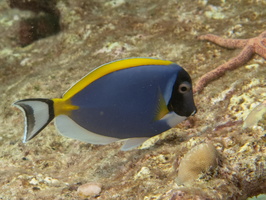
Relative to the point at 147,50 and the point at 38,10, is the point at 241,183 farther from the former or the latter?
the point at 38,10

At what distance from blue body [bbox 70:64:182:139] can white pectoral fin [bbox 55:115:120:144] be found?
50mm

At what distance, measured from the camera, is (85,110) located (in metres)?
1.68

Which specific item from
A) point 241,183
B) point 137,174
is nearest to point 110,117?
point 137,174

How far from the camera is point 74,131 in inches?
69.7

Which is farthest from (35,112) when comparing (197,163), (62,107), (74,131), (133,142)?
(197,163)

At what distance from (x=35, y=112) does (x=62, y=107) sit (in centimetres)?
15

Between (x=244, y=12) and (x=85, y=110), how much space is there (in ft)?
12.9

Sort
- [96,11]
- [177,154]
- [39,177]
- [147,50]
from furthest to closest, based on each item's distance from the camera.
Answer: [96,11], [147,50], [39,177], [177,154]

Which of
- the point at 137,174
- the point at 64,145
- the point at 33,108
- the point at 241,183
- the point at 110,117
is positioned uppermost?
the point at 33,108

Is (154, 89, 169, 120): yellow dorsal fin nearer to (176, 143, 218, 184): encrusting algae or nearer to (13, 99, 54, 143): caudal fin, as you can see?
(176, 143, 218, 184): encrusting algae

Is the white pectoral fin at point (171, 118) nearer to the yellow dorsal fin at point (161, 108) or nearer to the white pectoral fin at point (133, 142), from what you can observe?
the yellow dorsal fin at point (161, 108)

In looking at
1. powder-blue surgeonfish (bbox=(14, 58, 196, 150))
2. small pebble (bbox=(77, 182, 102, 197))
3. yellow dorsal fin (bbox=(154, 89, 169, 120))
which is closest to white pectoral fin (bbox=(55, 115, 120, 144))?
powder-blue surgeonfish (bbox=(14, 58, 196, 150))

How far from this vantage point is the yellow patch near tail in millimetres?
1610

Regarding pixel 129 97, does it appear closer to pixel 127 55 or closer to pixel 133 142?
pixel 133 142
